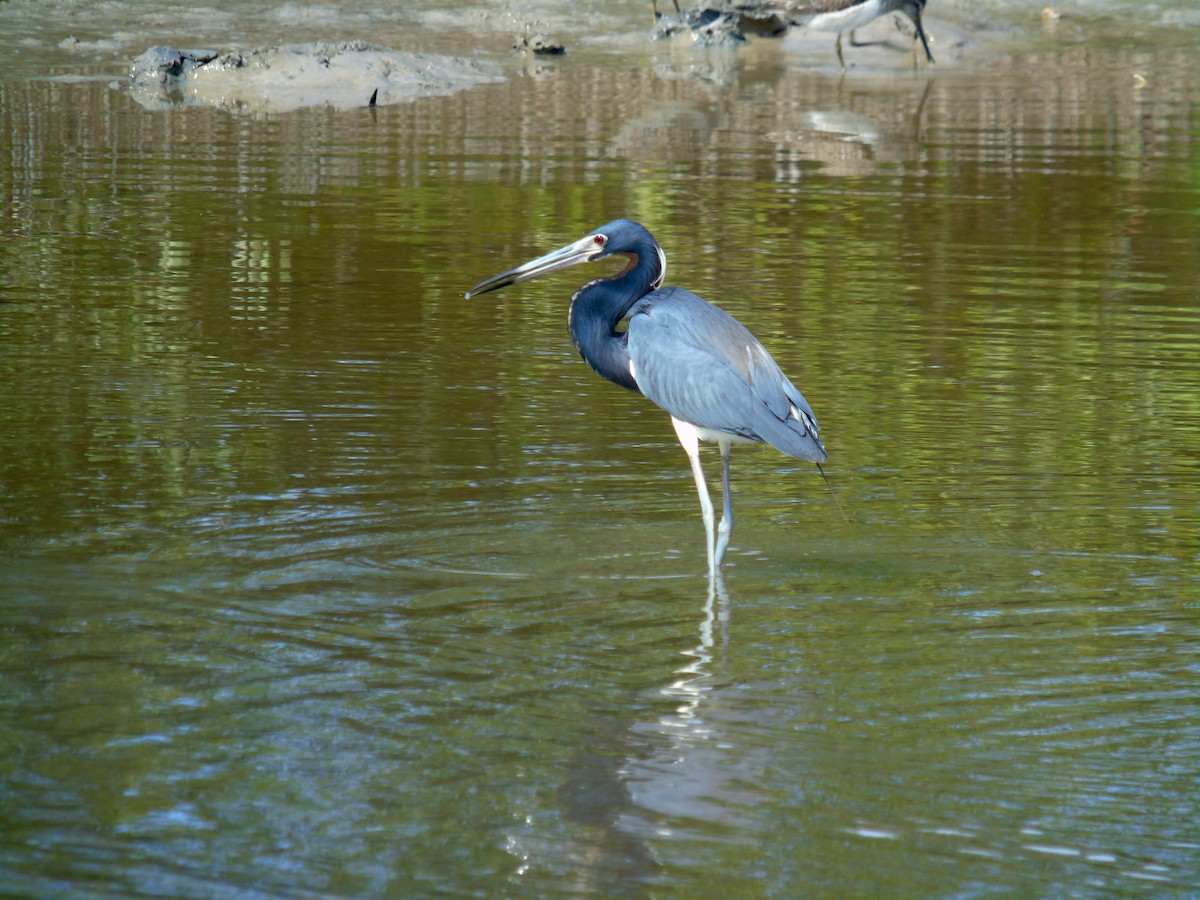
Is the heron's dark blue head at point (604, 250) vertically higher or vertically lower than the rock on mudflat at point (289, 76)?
lower

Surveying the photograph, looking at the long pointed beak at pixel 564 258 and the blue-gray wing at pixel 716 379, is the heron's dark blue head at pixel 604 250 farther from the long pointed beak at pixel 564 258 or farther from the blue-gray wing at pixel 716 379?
the blue-gray wing at pixel 716 379

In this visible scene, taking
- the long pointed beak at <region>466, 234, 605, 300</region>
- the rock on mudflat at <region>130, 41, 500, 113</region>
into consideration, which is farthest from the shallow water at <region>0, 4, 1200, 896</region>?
the rock on mudflat at <region>130, 41, 500, 113</region>

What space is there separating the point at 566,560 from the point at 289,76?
15.1 metres

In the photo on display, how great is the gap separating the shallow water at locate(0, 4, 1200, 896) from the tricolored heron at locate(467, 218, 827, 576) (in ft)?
1.43

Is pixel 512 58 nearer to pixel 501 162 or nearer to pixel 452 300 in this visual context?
pixel 501 162

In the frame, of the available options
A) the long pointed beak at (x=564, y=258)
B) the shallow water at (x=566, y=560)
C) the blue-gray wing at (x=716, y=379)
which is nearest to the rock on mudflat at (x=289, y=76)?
the shallow water at (x=566, y=560)

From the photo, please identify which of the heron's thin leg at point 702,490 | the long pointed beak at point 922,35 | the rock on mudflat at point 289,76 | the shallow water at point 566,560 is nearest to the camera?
the shallow water at point 566,560

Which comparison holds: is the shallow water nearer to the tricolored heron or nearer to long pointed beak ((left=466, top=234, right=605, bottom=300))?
the tricolored heron

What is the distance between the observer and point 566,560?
591cm

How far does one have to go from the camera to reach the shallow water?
3.93 m

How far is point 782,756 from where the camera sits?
439 centimetres

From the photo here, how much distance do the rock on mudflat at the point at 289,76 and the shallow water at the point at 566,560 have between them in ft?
19.9

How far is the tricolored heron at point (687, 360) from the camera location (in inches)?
233

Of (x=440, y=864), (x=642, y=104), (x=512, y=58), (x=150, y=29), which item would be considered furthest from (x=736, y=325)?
(x=150, y=29)
